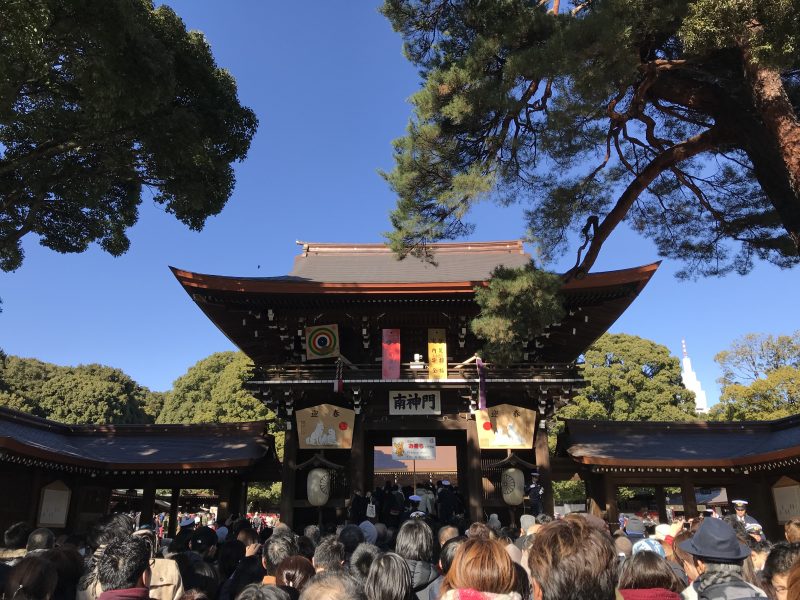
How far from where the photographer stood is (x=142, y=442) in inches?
595

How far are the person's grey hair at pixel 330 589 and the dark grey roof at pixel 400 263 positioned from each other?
448 inches

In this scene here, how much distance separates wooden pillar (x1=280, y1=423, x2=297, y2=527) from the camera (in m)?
11.7

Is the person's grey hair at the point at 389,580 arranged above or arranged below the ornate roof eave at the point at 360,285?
below

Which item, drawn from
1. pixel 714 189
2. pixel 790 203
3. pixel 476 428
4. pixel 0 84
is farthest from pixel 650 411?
pixel 0 84

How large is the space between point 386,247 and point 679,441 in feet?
33.6

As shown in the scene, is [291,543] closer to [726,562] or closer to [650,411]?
[726,562]

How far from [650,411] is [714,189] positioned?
70.4 feet

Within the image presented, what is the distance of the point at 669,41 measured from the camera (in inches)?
293

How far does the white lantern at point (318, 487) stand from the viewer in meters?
11.7

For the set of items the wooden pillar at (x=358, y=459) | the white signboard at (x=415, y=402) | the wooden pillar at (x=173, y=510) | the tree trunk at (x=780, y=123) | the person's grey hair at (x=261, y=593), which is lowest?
the wooden pillar at (x=173, y=510)

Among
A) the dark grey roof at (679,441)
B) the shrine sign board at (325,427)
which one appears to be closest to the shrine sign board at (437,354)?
the shrine sign board at (325,427)

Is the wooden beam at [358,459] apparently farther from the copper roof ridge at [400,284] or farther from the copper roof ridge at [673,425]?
the copper roof ridge at [673,425]

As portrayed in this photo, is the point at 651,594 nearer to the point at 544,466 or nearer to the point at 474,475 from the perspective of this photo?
the point at 474,475

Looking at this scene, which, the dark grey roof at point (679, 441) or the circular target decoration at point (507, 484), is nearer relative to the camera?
the circular target decoration at point (507, 484)
